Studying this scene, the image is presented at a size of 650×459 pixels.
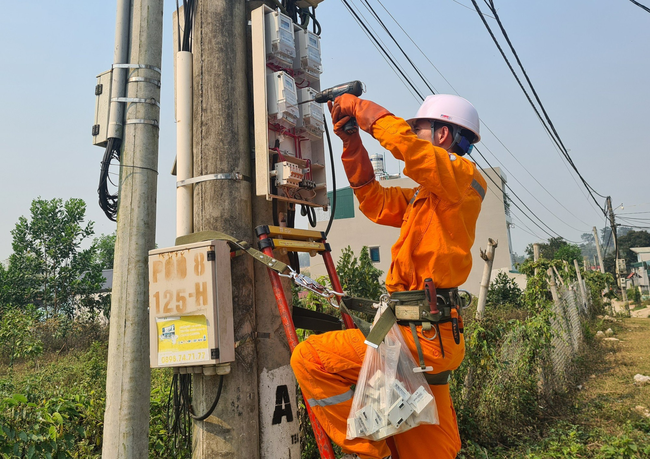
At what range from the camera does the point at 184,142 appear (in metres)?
2.96

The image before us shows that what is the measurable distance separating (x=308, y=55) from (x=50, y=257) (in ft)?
57.9

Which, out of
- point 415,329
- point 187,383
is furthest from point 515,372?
point 187,383

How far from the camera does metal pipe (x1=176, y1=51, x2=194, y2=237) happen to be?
2.93 meters

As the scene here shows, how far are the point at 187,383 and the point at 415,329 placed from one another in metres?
1.42

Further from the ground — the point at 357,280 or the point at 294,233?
the point at 357,280

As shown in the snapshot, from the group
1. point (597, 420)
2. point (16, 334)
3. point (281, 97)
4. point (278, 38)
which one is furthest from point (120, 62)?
point (16, 334)

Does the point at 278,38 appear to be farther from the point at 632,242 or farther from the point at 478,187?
the point at 632,242

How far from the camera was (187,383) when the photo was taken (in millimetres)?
2842

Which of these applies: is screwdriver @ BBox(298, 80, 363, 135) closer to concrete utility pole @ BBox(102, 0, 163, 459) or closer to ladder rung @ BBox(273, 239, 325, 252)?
ladder rung @ BBox(273, 239, 325, 252)

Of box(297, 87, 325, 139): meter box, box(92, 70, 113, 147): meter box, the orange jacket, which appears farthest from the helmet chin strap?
box(92, 70, 113, 147): meter box

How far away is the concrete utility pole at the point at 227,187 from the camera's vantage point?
267 centimetres

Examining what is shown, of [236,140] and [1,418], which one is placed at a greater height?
[236,140]

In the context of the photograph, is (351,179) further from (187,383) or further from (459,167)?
(187,383)

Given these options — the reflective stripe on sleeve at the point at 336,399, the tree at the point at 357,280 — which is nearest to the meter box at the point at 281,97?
the reflective stripe on sleeve at the point at 336,399
